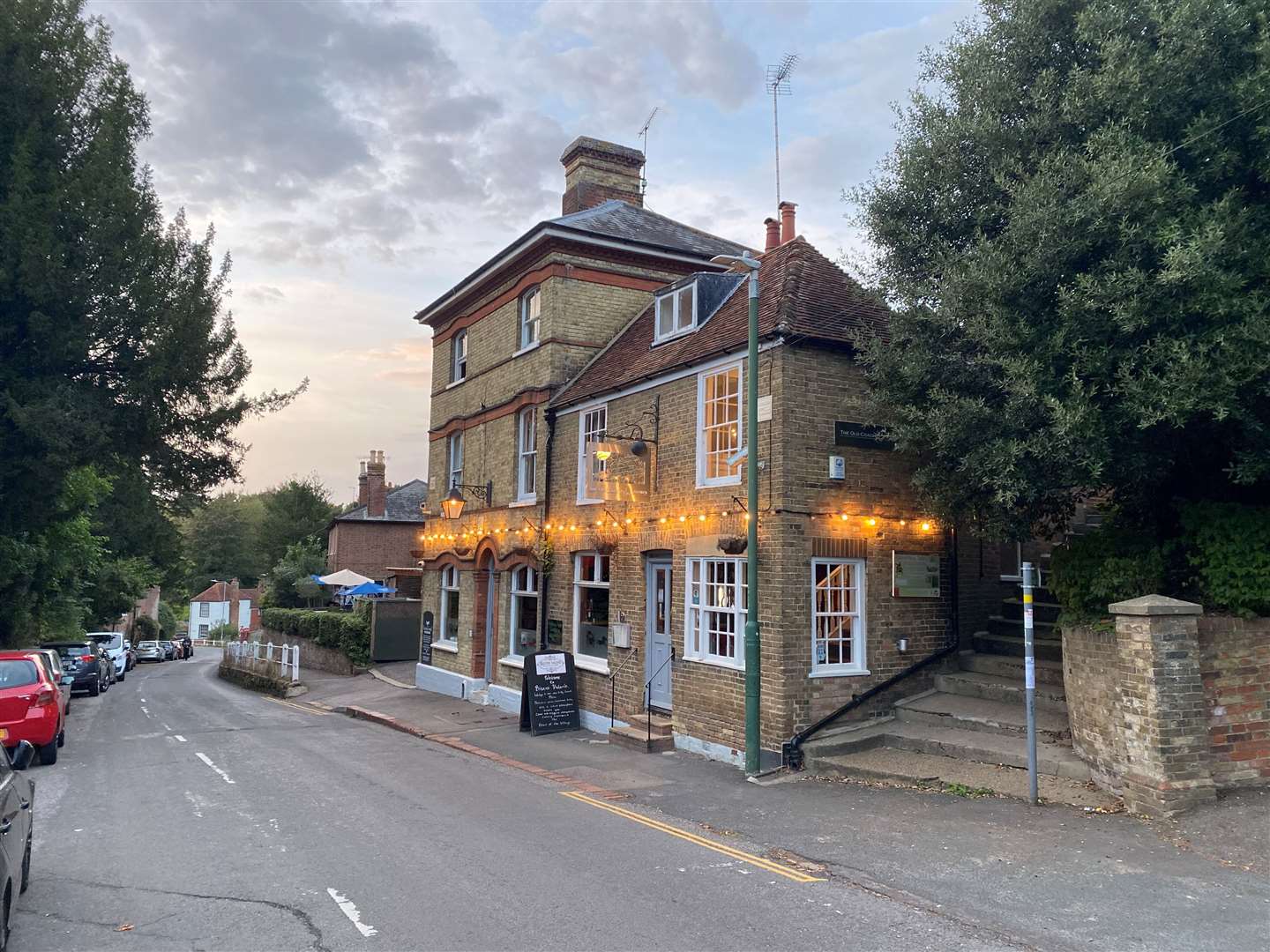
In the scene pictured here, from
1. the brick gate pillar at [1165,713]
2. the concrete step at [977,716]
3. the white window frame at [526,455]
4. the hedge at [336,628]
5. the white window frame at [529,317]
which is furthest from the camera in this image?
the hedge at [336,628]

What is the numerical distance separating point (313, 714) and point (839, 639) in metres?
12.8

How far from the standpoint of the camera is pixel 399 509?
143ft

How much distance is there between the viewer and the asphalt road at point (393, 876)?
19.2 ft

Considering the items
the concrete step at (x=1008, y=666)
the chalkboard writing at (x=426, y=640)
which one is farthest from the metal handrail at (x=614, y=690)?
the chalkboard writing at (x=426, y=640)

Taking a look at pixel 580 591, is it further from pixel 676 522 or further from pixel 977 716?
pixel 977 716

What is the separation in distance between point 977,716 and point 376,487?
35.4 m

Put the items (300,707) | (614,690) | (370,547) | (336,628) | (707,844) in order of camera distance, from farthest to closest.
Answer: (370,547) → (336,628) → (300,707) → (614,690) → (707,844)

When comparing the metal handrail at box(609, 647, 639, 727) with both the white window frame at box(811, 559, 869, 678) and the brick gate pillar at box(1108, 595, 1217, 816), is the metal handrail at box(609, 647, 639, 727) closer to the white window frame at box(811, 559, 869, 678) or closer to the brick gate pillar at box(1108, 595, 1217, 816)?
the white window frame at box(811, 559, 869, 678)

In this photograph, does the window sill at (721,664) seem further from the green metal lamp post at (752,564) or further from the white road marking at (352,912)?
the white road marking at (352,912)

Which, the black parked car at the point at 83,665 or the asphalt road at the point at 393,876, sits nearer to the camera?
the asphalt road at the point at 393,876

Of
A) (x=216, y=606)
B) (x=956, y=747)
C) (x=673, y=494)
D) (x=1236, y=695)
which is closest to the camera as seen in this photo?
(x=1236, y=695)

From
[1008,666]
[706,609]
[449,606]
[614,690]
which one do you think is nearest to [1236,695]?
[1008,666]

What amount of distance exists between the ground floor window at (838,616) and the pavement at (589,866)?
203cm

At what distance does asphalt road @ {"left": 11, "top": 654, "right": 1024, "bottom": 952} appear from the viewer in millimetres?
5859
